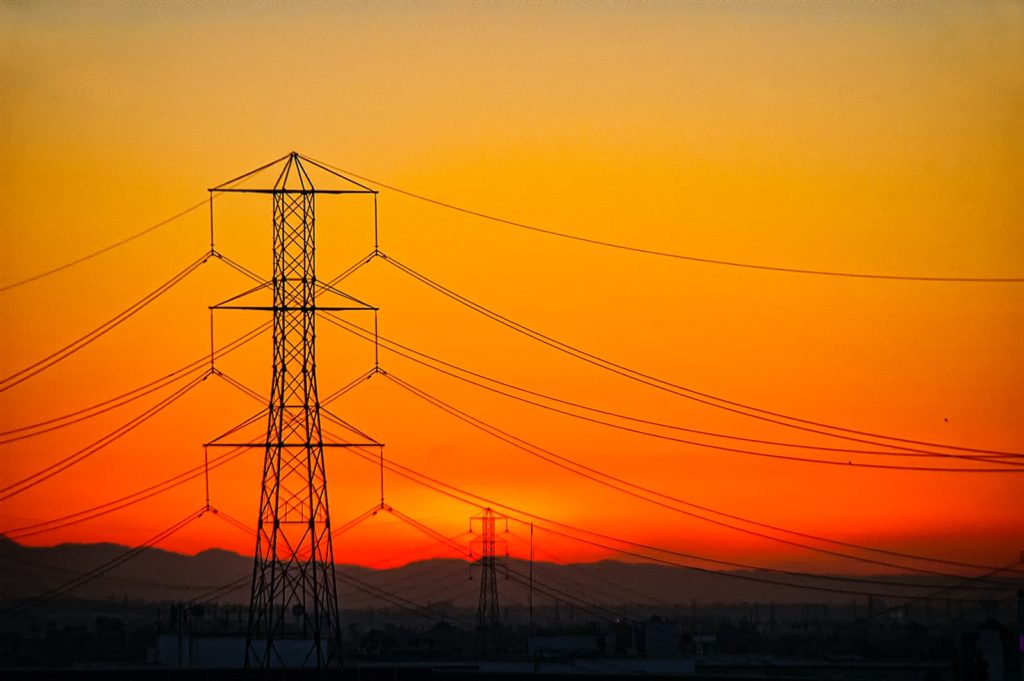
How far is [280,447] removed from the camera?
291 ft

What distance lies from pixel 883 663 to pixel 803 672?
18.7 m

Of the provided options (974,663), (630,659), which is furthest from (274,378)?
(630,659)

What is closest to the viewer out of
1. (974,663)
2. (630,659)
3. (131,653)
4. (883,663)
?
(974,663)

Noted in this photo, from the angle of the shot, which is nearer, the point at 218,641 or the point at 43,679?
the point at 43,679

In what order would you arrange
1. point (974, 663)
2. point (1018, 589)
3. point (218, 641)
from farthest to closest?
point (218, 641) < point (1018, 589) < point (974, 663)

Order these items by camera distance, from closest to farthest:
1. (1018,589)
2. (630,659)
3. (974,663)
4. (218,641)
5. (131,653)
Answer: (974,663), (1018,589), (218,641), (630,659), (131,653)

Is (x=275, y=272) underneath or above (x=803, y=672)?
above

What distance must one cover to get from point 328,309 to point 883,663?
348 feet

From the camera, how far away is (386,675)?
438ft

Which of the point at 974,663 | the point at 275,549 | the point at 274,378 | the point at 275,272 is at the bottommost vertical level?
the point at 974,663

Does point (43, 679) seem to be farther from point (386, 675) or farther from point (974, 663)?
point (974, 663)

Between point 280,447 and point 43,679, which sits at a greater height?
point 280,447

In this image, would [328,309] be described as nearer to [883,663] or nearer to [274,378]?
[274,378]

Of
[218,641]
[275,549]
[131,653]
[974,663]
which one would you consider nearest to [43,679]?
[218,641]
